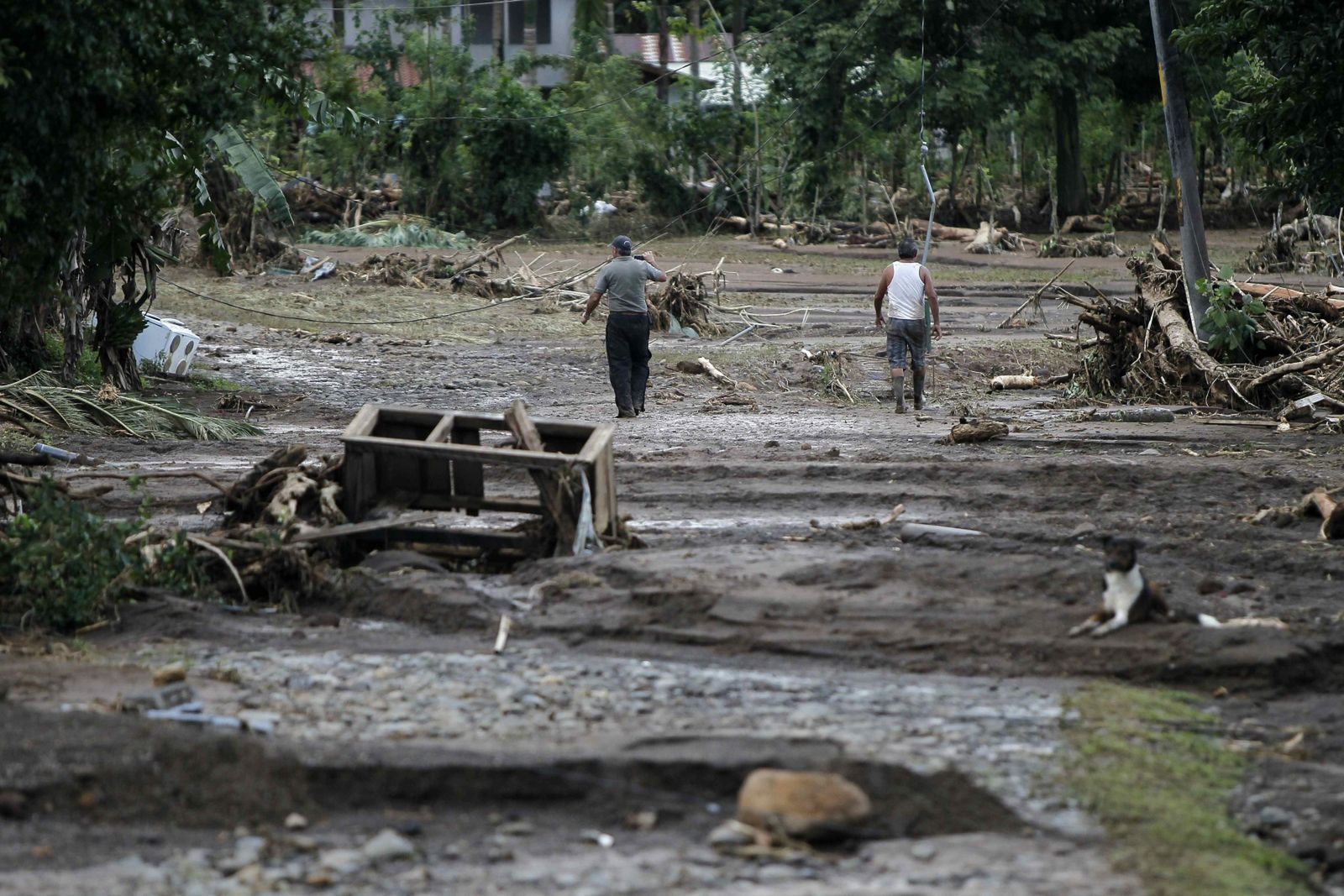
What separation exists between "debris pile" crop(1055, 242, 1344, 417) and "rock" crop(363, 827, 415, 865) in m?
11.5

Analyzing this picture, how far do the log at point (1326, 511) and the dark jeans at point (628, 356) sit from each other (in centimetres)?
658

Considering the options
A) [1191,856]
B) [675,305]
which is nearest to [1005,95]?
[675,305]

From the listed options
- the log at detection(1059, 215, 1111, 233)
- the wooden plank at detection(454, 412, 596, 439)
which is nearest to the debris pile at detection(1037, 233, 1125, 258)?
the log at detection(1059, 215, 1111, 233)

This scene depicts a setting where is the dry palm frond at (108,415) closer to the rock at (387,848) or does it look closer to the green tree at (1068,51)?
the rock at (387,848)

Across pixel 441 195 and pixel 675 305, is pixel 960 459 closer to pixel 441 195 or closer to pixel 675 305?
pixel 675 305

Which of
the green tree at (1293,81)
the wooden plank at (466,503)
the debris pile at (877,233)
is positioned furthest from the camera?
the debris pile at (877,233)

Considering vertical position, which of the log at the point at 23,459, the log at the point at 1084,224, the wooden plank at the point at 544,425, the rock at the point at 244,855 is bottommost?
the rock at the point at 244,855

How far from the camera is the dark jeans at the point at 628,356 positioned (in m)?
14.8

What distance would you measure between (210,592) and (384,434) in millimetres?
2030

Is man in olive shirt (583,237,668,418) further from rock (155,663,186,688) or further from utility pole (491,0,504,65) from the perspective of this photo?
Answer: utility pole (491,0,504,65)

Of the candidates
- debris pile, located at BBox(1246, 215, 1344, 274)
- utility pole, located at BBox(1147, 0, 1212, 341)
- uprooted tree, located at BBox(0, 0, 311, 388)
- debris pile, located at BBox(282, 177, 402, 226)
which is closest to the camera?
uprooted tree, located at BBox(0, 0, 311, 388)

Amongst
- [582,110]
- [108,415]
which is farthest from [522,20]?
[108,415]

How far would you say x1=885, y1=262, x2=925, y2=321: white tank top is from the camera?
50.3ft

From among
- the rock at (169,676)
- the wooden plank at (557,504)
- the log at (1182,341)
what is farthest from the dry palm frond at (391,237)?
the rock at (169,676)
